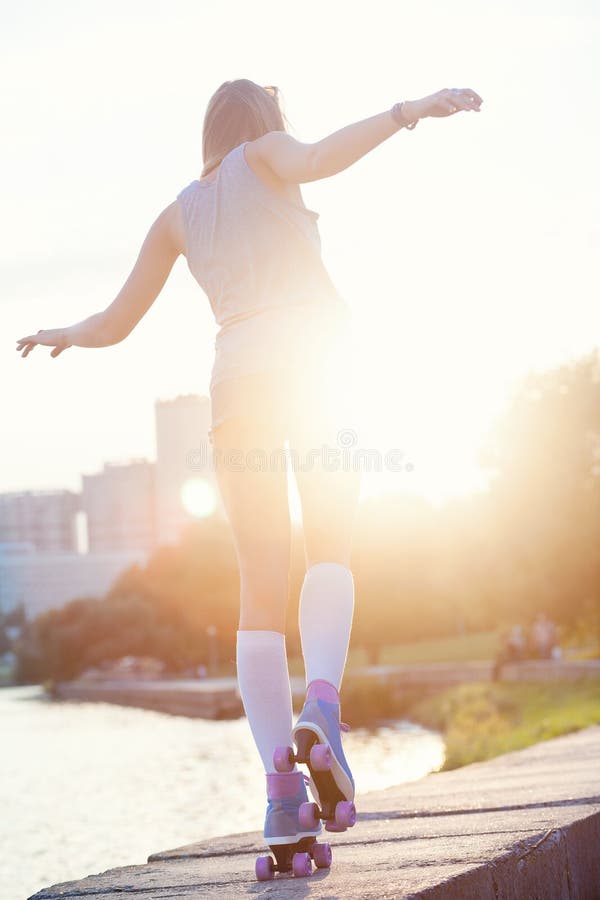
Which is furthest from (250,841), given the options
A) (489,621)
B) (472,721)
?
(489,621)

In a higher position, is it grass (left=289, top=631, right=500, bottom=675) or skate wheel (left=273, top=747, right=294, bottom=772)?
skate wheel (left=273, top=747, right=294, bottom=772)

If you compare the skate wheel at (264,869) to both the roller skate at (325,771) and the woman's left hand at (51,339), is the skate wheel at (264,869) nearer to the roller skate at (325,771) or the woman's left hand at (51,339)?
the roller skate at (325,771)

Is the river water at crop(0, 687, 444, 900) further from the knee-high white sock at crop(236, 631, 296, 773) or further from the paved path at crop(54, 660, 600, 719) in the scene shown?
the paved path at crop(54, 660, 600, 719)

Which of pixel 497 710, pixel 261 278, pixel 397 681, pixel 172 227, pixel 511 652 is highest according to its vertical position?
pixel 172 227

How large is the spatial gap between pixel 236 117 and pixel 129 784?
1386 centimetres

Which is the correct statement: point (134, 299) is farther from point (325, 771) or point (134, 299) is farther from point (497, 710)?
point (497, 710)

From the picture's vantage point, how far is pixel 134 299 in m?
3.85

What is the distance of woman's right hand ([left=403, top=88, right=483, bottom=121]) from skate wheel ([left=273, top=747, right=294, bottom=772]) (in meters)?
1.47

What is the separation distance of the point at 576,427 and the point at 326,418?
3598cm

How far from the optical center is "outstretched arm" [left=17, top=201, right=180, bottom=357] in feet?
12.3

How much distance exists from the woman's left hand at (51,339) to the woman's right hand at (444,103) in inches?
55.8

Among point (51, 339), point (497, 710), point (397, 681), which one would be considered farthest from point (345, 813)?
point (397, 681)

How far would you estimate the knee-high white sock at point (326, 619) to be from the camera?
3.20 m

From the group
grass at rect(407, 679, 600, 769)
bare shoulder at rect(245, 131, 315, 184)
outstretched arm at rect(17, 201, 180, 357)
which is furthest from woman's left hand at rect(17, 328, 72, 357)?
grass at rect(407, 679, 600, 769)
